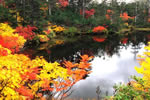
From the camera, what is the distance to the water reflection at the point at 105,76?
1227 cm

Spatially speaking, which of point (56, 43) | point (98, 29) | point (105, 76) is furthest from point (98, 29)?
point (105, 76)

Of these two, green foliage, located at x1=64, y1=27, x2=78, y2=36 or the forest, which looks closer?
the forest

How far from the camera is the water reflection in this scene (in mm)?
12267

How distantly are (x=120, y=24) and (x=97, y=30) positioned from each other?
36.7ft

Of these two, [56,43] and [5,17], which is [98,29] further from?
[5,17]

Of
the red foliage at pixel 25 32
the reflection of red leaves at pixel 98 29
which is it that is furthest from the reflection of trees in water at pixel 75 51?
the reflection of red leaves at pixel 98 29

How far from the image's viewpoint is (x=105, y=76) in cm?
1584

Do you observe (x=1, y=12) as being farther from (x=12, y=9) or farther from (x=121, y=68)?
(x=121, y=68)

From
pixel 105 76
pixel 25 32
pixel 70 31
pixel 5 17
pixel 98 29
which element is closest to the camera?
pixel 105 76

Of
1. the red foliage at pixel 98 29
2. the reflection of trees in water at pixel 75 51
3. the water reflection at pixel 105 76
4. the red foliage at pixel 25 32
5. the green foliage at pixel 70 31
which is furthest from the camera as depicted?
the red foliage at pixel 98 29

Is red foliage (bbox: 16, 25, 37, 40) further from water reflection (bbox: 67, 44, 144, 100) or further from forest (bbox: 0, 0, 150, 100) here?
water reflection (bbox: 67, 44, 144, 100)

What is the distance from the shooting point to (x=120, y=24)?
51.4 meters

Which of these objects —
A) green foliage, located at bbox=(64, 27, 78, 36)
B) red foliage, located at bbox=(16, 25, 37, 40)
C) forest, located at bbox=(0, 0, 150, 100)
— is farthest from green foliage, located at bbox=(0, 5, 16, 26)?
green foliage, located at bbox=(64, 27, 78, 36)

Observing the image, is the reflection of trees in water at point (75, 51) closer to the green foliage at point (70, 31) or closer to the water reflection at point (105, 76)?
the water reflection at point (105, 76)
